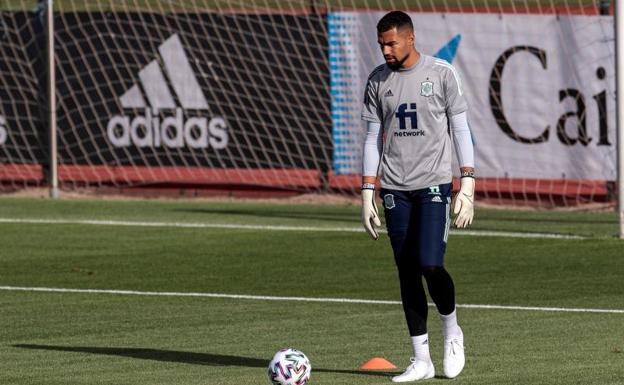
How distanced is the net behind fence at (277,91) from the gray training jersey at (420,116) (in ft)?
36.1

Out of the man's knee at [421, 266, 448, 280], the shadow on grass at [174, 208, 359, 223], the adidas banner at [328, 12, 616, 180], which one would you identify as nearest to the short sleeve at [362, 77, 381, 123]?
the man's knee at [421, 266, 448, 280]

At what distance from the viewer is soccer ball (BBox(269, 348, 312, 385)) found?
899 centimetres

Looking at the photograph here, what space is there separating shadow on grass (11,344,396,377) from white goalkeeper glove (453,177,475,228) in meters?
0.97

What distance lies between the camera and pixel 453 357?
379 inches

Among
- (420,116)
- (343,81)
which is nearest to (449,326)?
(420,116)

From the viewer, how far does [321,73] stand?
22406mm

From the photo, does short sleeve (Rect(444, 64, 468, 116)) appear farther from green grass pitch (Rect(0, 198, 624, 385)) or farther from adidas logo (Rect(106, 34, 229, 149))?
adidas logo (Rect(106, 34, 229, 149))

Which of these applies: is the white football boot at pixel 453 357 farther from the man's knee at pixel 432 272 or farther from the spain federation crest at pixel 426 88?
the spain federation crest at pixel 426 88

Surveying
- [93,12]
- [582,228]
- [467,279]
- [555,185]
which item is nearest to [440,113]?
[467,279]

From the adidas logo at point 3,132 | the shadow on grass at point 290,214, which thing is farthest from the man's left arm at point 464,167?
the adidas logo at point 3,132

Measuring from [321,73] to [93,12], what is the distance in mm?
3333

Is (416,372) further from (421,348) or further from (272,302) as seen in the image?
(272,302)

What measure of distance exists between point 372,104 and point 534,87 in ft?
37.4

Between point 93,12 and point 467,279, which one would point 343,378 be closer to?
point 467,279
